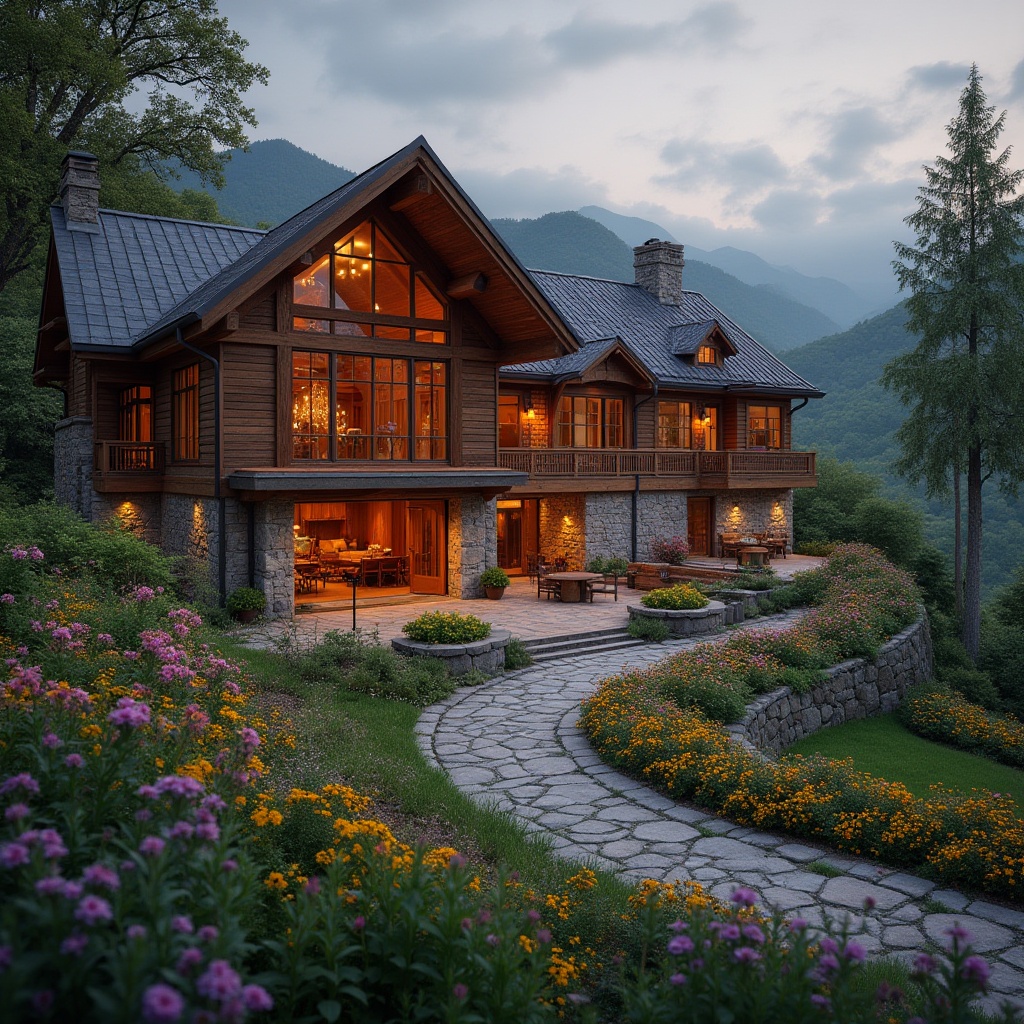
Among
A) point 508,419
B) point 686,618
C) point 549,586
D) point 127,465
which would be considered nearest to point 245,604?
point 127,465

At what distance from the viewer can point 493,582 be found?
1980cm

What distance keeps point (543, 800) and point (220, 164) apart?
30660mm

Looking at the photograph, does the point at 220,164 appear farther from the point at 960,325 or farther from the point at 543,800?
the point at 543,800

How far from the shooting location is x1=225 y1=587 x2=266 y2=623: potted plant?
53.8 ft

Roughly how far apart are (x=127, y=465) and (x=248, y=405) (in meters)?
5.32

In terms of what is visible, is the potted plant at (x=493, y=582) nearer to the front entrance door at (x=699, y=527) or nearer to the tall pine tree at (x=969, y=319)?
the front entrance door at (x=699, y=527)

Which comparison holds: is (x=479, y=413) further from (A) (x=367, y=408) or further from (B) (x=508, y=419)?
(B) (x=508, y=419)

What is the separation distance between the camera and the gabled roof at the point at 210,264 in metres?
16.1

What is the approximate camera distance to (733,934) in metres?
2.95

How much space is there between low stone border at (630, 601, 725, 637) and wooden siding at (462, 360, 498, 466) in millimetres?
5440

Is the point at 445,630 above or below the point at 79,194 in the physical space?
below

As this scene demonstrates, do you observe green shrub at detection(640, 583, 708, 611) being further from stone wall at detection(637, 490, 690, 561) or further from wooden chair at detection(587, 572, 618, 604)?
stone wall at detection(637, 490, 690, 561)

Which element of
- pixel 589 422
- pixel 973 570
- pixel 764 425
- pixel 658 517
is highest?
pixel 764 425

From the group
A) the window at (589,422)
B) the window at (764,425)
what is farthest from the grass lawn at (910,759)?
the window at (764,425)
